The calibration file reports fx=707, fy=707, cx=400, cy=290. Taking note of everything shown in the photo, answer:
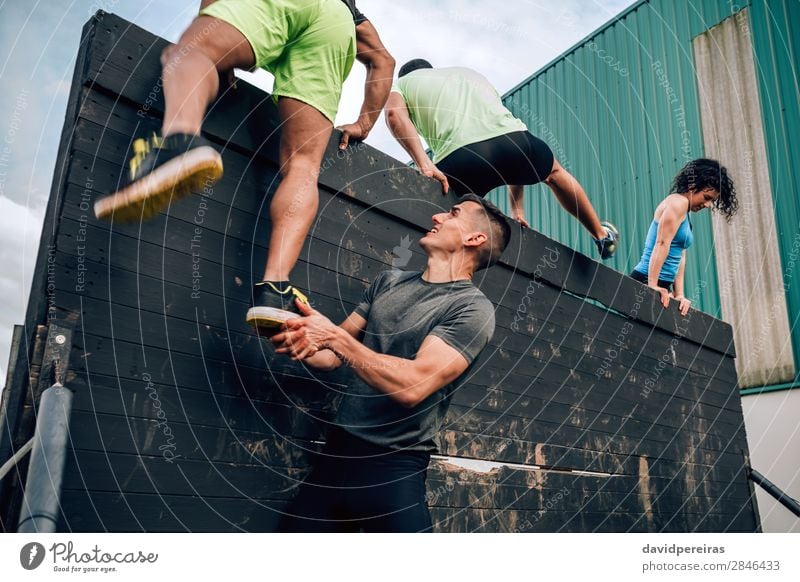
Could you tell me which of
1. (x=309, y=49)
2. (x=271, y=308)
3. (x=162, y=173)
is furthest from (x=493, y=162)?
(x=162, y=173)

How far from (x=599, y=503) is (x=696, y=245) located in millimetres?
3416

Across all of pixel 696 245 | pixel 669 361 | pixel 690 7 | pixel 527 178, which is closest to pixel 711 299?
pixel 696 245

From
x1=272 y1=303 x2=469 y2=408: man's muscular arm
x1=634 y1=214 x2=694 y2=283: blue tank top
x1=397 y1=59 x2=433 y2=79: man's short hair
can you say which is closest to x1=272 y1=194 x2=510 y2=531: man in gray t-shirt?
x1=272 y1=303 x2=469 y2=408: man's muscular arm

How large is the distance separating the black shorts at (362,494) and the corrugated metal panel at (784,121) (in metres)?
4.39

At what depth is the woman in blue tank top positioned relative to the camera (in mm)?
4090

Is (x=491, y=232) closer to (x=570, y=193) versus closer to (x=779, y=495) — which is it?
(x=570, y=193)

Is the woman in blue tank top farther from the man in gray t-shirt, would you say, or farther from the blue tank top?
the man in gray t-shirt

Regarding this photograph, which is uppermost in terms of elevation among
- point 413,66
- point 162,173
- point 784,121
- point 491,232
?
point 784,121

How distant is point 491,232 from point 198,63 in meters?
1.16

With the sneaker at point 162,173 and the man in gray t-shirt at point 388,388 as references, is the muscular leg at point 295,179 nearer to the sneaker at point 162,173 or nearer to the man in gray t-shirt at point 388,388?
the man in gray t-shirt at point 388,388

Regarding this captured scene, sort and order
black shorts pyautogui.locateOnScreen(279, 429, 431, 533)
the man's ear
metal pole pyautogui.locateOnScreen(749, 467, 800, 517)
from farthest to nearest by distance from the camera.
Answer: metal pole pyautogui.locateOnScreen(749, 467, 800, 517) → the man's ear → black shorts pyautogui.locateOnScreen(279, 429, 431, 533)

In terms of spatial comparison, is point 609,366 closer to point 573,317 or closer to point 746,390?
point 573,317

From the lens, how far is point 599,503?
3295 millimetres

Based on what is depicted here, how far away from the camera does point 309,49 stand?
2.17m
